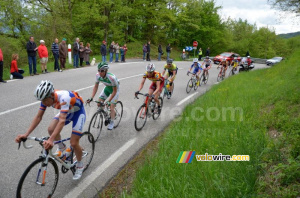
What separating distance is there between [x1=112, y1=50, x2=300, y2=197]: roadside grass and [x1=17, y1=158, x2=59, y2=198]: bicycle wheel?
1.11 metres

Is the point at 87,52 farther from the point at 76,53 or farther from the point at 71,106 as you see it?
the point at 71,106

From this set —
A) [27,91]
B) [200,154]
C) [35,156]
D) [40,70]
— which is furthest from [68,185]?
[40,70]

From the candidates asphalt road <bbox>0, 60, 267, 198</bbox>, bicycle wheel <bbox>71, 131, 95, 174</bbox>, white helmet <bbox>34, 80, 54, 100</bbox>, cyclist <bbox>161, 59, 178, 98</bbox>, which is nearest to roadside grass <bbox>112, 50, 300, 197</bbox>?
asphalt road <bbox>0, 60, 267, 198</bbox>

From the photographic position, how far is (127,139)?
17.1ft

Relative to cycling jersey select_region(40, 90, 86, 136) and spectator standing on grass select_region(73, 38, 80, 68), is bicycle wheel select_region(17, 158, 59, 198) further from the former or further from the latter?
spectator standing on grass select_region(73, 38, 80, 68)

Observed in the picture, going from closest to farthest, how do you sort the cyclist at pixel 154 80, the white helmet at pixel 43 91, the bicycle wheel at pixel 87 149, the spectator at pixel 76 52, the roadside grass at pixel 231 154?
1. the roadside grass at pixel 231 154
2. the white helmet at pixel 43 91
3. the bicycle wheel at pixel 87 149
4. the cyclist at pixel 154 80
5. the spectator at pixel 76 52

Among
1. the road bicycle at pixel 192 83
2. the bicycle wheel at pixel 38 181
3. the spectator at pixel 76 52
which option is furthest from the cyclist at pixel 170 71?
the spectator at pixel 76 52

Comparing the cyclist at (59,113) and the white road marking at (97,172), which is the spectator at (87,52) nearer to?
the white road marking at (97,172)

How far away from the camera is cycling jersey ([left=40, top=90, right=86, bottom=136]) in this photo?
332 cm

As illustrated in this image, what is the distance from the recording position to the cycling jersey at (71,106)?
3321 millimetres

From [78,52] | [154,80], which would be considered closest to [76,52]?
[78,52]

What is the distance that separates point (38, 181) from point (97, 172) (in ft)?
3.30

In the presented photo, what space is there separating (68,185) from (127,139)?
1922mm

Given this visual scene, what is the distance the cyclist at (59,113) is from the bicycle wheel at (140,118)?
202cm
